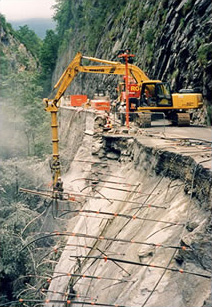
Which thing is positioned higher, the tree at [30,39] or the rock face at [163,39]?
the tree at [30,39]

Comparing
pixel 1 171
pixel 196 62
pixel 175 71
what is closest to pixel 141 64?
pixel 175 71

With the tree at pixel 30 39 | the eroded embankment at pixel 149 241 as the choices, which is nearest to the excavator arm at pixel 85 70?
the eroded embankment at pixel 149 241

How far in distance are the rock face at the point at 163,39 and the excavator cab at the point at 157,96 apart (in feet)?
7.13

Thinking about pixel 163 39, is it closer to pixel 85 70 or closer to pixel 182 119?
pixel 85 70

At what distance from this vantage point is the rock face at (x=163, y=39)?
22.8 metres

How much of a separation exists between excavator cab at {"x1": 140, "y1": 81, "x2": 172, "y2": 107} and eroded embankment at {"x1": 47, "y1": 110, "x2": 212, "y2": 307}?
361cm

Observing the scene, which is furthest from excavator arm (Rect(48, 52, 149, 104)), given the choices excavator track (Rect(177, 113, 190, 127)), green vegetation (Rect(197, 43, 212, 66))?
green vegetation (Rect(197, 43, 212, 66))

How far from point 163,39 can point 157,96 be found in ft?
25.0

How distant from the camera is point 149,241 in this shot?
430 inches

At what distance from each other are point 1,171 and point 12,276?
877 centimetres

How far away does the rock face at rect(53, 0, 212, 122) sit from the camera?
74.7 feet

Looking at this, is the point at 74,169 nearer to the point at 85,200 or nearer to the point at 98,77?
the point at 85,200

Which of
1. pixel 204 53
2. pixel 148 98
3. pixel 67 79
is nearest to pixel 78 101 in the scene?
pixel 67 79

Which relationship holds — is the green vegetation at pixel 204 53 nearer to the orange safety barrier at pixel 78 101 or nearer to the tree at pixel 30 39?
the orange safety barrier at pixel 78 101
